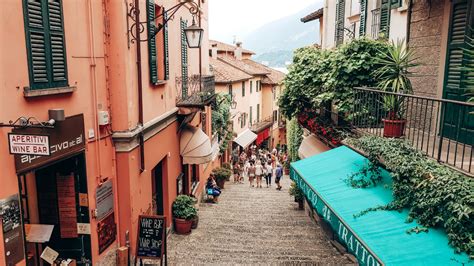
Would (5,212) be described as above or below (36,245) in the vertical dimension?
above

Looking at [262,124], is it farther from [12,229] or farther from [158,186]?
[12,229]

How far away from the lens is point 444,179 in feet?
19.3

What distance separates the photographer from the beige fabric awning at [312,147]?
14438 mm

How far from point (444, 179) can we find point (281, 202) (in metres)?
13.9

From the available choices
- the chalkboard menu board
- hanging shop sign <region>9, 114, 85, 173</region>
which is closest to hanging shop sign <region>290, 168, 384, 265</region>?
the chalkboard menu board

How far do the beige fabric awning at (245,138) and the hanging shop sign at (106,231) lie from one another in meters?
30.3

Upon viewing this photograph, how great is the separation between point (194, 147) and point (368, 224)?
850 cm

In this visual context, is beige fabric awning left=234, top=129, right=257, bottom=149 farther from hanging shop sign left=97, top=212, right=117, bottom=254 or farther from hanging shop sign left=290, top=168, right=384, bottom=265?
hanging shop sign left=97, top=212, right=117, bottom=254

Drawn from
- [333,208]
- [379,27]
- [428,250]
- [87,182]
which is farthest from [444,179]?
[379,27]

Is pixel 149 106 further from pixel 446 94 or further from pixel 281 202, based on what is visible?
pixel 281 202

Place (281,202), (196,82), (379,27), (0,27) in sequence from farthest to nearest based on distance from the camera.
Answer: (281,202) < (196,82) < (379,27) < (0,27)

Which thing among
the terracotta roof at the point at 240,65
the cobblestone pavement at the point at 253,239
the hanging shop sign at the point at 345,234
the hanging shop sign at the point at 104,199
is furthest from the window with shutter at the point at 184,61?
the terracotta roof at the point at 240,65

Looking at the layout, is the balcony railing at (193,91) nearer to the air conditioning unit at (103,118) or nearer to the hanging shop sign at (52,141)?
the air conditioning unit at (103,118)

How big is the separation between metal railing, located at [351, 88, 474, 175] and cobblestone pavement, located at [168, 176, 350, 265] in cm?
401
